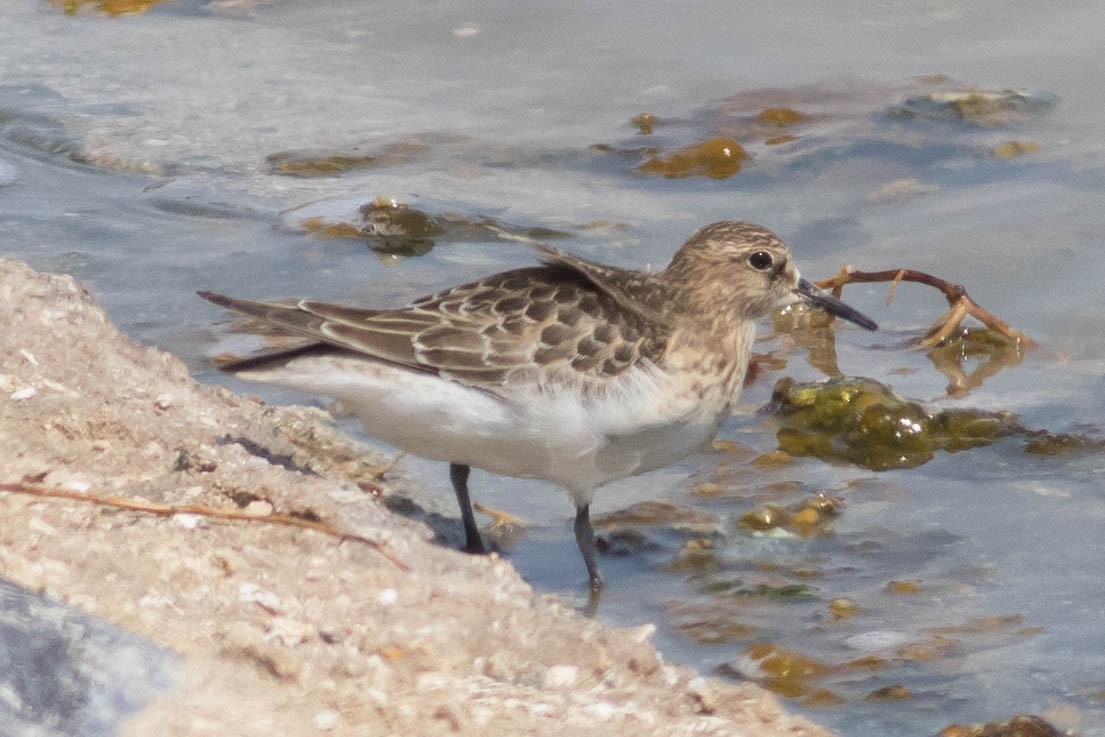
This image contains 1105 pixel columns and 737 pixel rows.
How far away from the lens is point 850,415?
634 centimetres

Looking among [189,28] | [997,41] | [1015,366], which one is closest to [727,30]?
[997,41]

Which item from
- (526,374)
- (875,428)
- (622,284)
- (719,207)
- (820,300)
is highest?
(622,284)

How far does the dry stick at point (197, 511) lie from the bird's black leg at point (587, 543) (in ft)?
4.03

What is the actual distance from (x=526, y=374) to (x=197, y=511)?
1261mm

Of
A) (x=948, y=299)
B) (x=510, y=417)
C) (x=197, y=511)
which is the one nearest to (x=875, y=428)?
(x=948, y=299)

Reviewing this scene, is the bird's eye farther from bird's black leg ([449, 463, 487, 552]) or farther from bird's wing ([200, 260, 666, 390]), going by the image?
bird's black leg ([449, 463, 487, 552])

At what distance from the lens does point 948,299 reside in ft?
23.4

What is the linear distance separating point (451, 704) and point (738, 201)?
5.60 meters

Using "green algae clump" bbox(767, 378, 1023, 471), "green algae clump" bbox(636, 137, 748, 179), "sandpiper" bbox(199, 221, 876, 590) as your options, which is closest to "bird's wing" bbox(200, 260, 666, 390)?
"sandpiper" bbox(199, 221, 876, 590)

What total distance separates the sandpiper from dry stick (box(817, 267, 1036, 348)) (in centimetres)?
177

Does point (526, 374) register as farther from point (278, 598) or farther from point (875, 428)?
point (875, 428)

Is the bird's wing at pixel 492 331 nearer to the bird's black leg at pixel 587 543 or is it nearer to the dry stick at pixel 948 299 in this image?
the bird's black leg at pixel 587 543

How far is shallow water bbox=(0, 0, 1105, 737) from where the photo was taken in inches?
201

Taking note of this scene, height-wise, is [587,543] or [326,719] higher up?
[326,719]
